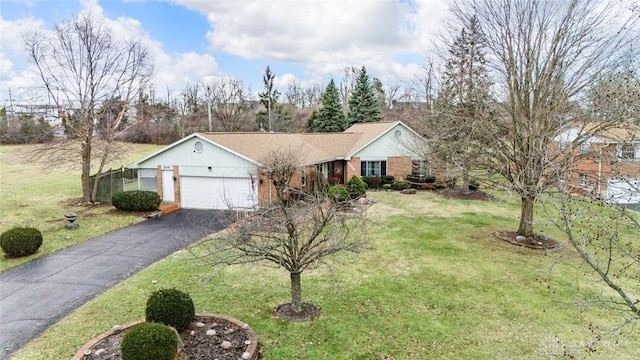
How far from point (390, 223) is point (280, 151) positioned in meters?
7.57

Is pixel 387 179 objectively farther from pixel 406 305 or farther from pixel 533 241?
pixel 406 305

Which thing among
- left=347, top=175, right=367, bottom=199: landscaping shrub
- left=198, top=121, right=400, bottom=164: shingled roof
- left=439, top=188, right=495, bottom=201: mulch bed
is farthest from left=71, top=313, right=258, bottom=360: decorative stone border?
left=439, top=188, right=495, bottom=201: mulch bed

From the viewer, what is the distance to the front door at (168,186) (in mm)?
21750

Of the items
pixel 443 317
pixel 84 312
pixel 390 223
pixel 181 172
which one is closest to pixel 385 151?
pixel 390 223

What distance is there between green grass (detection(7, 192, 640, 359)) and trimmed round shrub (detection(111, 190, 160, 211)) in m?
7.28

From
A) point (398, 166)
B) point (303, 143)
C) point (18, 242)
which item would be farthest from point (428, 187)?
point (18, 242)

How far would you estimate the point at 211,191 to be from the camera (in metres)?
21.0

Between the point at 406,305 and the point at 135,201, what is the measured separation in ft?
49.9

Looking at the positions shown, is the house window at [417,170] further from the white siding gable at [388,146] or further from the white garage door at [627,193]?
the white garage door at [627,193]

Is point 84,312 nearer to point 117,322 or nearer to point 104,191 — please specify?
point 117,322

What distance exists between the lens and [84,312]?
898cm

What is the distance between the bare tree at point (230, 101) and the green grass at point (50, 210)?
25517 mm

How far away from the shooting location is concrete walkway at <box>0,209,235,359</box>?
8.62 metres

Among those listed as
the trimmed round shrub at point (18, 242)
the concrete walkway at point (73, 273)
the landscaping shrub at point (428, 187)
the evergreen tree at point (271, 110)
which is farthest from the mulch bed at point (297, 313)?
the evergreen tree at point (271, 110)
